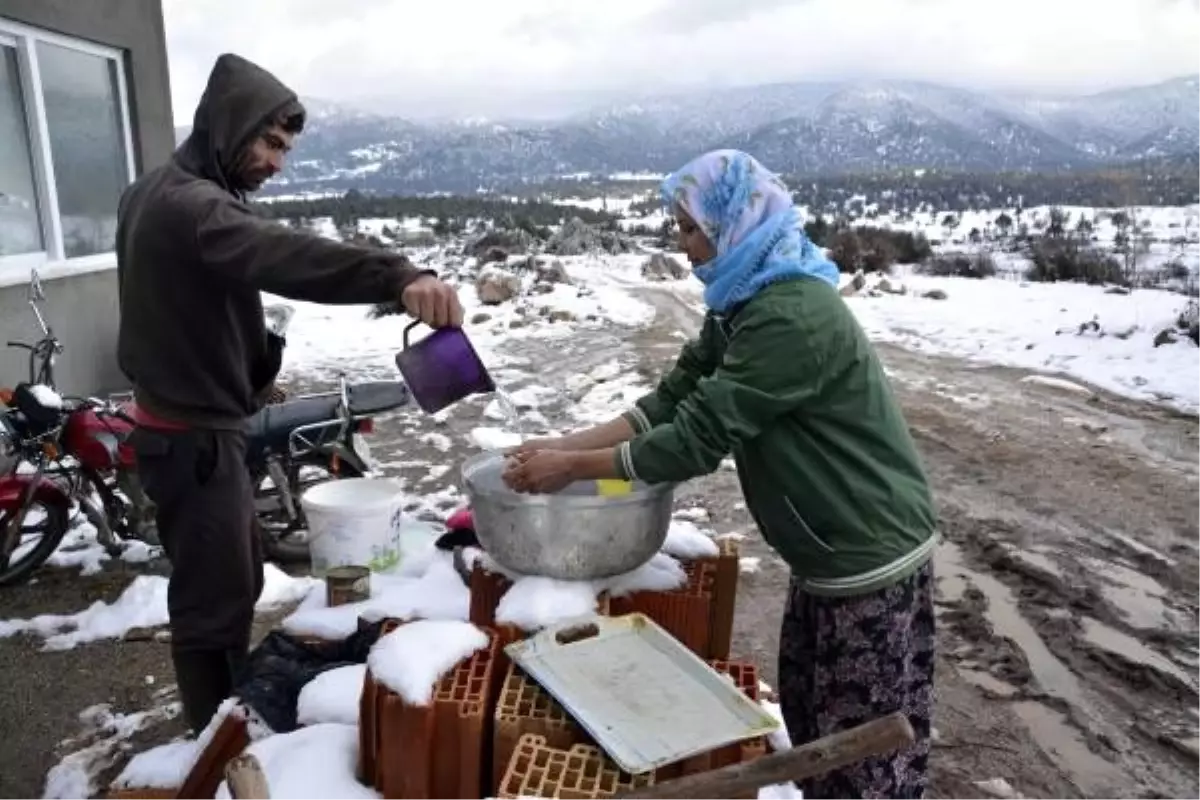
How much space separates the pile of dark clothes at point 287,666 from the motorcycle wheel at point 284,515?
227 centimetres

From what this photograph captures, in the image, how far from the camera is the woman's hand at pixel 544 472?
1.96 metres

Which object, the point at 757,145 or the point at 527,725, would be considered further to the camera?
the point at 757,145

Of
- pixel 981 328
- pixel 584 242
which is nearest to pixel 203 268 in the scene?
pixel 981 328

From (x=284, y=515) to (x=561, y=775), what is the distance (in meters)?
3.59

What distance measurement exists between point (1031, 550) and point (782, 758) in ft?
13.1

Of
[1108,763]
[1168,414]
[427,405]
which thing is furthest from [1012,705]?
[1168,414]

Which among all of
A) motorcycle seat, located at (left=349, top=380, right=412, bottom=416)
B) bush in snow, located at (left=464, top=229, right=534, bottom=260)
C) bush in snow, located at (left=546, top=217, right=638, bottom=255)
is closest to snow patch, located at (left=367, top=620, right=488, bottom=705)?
motorcycle seat, located at (left=349, top=380, right=412, bottom=416)

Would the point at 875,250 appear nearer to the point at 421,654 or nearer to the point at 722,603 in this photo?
the point at 722,603

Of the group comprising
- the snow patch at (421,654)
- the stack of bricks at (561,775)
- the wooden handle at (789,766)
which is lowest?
the stack of bricks at (561,775)

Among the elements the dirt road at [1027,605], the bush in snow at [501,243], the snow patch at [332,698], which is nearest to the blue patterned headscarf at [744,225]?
the snow patch at [332,698]

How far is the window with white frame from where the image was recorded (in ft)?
19.5

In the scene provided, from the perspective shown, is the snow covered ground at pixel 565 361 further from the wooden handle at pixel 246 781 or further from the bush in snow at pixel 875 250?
the bush in snow at pixel 875 250

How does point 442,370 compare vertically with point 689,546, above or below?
above

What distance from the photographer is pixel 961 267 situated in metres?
17.6
